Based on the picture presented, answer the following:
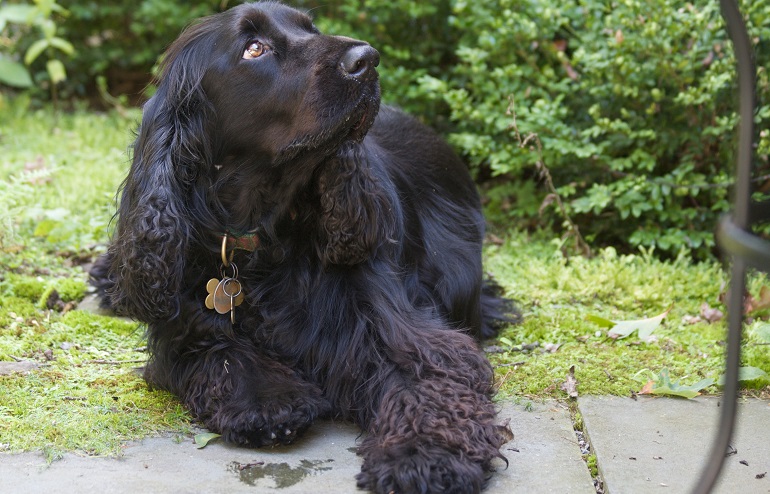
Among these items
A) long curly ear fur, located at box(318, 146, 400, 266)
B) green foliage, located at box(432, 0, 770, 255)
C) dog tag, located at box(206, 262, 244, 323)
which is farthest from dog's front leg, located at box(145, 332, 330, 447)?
green foliage, located at box(432, 0, 770, 255)

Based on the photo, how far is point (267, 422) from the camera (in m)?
2.66

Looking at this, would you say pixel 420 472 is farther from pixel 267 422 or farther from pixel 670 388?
pixel 670 388

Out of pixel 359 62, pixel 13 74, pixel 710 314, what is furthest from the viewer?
pixel 13 74

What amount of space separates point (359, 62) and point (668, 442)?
1.48m

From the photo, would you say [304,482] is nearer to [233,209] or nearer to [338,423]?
[338,423]

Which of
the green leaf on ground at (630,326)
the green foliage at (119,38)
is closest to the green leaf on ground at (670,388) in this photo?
the green leaf on ground at (630,326)

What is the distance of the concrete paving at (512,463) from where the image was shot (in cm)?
244

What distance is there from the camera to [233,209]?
9.83 ft

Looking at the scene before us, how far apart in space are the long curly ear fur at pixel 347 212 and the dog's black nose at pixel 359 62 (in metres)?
0.30

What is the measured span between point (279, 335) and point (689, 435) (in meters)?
1.33

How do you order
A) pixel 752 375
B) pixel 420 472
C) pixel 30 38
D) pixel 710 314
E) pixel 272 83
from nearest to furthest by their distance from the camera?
pixel 420 472
pixel 272 83
pixel 752 375
pixel 710 314
pixel 30 38

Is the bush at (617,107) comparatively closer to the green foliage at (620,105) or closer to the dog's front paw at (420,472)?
the green foliage at (620,105)

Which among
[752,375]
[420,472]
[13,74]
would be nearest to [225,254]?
[420,472]

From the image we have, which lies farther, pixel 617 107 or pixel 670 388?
pixel 617 107
